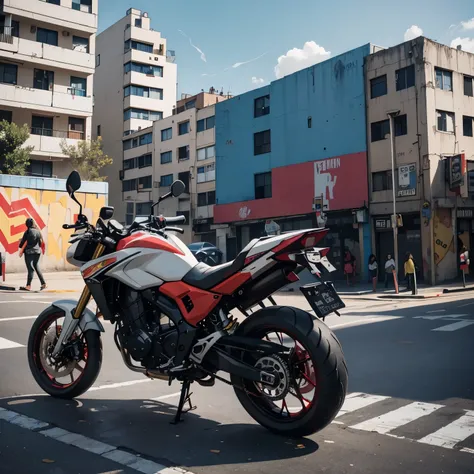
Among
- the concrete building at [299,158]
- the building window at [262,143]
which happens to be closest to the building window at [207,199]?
the concrete building at [299,158]

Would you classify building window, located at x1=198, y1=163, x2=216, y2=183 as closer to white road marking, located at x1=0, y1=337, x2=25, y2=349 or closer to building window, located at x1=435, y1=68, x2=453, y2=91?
building window, located at x1=435, y1=68, x2=453, y2=91

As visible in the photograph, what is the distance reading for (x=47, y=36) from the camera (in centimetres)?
3484

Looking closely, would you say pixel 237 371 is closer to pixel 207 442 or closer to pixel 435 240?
pixel 207 442

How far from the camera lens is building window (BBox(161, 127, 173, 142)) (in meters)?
51.4

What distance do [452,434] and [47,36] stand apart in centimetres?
3712

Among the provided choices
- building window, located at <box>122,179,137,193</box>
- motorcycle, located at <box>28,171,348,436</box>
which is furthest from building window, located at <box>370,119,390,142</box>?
building window, located at <box>122,179,137,193</box>

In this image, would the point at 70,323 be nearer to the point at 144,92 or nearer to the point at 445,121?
the point at 445,121

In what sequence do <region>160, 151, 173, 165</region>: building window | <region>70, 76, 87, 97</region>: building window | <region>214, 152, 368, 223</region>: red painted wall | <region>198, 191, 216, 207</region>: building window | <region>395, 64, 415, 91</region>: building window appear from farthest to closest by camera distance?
<region>160, 151, 173, 165</region>: building window < <region>198, 191, 216, 207</region>: building window < <region>70, 76, 87, 97</region>: building window < <region>214, 152, 368, 223</region>: red painted wall < <region>395, 64, 415, 91</region>: building window

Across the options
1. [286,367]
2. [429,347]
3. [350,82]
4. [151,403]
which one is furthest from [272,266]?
[350,82]

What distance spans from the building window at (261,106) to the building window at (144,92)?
24.6 metres

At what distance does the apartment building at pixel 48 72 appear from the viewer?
3284 centimetres

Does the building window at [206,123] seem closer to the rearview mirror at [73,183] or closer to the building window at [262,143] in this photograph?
the building window at [262,143]

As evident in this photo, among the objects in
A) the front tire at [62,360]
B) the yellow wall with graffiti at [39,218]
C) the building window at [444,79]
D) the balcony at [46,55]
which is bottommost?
the front tire at [62,360]

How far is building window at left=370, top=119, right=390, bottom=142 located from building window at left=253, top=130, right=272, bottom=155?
8386 millimetres
